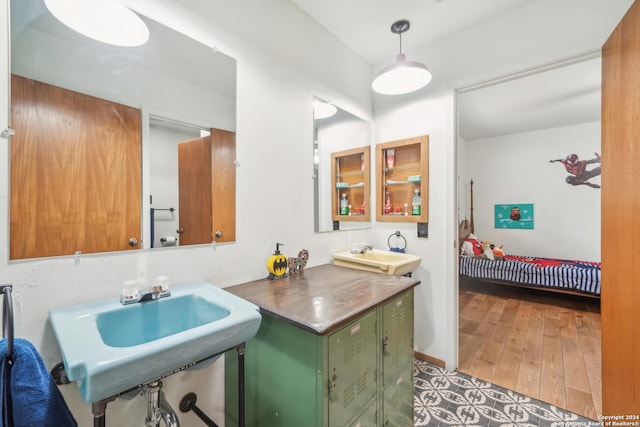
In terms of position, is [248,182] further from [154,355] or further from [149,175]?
[154,355]

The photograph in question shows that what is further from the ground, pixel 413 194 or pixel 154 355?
pixel 413 194

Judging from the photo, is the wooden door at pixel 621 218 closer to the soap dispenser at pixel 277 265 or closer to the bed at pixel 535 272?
the soap dispenser at pixel 277 265

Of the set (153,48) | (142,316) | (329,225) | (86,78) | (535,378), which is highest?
(153,48)

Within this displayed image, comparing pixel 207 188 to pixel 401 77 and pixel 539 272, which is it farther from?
pixel 539 272

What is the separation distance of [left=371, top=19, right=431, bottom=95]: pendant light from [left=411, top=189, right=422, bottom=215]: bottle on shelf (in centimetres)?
84

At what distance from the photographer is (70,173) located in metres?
0.98

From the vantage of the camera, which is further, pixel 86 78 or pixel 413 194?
pixel 413 194

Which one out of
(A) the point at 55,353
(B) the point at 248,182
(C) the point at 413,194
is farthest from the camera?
(C) the point at 413,194

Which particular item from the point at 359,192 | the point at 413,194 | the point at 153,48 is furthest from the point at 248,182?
the point at 413,194

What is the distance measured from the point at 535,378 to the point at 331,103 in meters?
2.60

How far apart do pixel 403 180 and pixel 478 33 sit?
1.21m

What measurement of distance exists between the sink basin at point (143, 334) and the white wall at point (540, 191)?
5316mm

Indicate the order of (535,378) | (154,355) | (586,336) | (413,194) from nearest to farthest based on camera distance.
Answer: (154,355), (535,378), (413,194), (586,336)

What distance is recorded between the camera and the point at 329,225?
2.09 m
